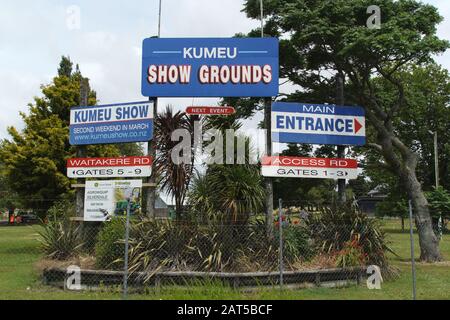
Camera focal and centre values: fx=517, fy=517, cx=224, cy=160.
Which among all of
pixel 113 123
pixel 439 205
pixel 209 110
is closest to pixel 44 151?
pixel 113 123

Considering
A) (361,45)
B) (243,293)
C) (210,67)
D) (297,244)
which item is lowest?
(243,293)

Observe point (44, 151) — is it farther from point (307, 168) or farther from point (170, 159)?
point (307, 168)

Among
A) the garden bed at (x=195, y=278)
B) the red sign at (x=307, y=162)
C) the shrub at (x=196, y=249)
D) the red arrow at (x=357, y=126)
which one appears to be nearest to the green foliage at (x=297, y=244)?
the shrub at (x=196, y=249)

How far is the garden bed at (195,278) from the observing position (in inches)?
409

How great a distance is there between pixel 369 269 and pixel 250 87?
5231 mm

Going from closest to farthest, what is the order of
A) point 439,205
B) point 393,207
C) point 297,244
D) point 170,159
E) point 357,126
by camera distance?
point 297,244
point 170,159
point 357,126
point 439,205
point 393,207

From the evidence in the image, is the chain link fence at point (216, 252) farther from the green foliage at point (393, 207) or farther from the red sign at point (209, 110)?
the green foliage at point (393, 207)

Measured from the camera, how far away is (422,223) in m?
16.8

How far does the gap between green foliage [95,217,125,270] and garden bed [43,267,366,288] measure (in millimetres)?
353

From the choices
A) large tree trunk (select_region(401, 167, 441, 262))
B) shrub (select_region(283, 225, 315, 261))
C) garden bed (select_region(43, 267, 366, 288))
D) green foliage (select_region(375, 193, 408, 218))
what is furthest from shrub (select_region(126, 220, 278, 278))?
green foliage (select_region(375, 193, 408, 218))

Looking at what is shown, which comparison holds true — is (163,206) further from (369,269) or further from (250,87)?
(369,269)

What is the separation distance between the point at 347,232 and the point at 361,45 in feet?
17.4

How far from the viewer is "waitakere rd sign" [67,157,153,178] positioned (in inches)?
508

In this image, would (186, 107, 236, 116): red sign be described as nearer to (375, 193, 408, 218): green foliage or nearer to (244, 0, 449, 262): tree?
(244, 0, 449, 262): tree
